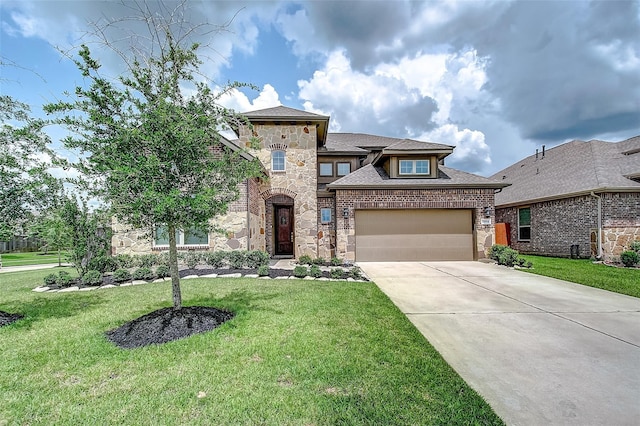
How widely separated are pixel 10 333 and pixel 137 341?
2.13 meters

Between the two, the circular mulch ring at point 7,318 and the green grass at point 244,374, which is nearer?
the green grass at point 244,374

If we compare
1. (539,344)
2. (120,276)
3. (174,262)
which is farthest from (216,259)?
(539,344)

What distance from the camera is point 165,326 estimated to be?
4.09 metres

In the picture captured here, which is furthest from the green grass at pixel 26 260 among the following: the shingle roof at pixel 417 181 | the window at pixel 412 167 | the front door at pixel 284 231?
the window at pixel 412 167

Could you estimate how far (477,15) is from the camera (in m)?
9.07

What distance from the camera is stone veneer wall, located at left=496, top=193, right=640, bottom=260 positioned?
38.5 feet

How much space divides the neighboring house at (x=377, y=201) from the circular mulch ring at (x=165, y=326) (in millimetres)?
6477

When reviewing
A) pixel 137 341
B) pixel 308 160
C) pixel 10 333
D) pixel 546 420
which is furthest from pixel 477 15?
pixel 10 333

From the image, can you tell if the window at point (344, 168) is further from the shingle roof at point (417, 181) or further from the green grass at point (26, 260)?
the green grass at point (26, 260)

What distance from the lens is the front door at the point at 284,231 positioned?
13.9m

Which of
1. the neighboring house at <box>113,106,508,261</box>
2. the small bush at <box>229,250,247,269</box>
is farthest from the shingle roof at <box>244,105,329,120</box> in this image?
the small bush at <box>229,250,247,269</box>

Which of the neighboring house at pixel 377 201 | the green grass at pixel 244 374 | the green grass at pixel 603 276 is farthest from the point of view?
the neighboring house at pixel 377 201

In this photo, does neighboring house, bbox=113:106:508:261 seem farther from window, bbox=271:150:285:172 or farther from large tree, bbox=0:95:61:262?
large tree, bbox=0:95:61:262

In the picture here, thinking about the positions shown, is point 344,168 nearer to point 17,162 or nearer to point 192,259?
point 192,259
